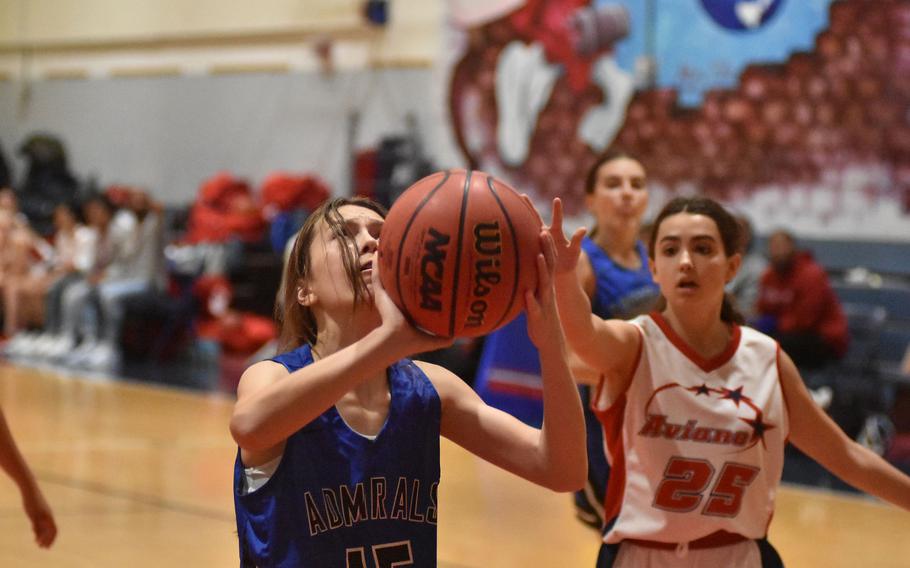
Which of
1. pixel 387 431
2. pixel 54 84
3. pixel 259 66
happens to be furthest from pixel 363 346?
pixel 54 84

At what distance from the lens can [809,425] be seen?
298 centimetres

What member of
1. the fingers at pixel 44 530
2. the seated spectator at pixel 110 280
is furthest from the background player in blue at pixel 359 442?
the seated spectator at pixel 110 280

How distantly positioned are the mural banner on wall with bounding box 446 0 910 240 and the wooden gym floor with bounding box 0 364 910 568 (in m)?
3.51

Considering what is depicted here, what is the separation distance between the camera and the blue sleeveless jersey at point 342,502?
2.22 meters

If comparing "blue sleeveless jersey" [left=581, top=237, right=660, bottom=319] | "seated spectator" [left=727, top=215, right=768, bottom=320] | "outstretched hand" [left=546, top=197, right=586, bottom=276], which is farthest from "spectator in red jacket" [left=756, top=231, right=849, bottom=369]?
"outstretched hand" [left=546, top=197, right=586, bottom=276]

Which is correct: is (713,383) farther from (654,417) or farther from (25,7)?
(25,7)

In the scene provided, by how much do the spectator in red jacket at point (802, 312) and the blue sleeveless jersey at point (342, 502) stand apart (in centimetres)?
624

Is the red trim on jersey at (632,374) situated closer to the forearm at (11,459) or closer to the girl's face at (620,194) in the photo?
the girl's face at (620,194)

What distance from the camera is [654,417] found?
2.96 m

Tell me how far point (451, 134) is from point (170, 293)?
11.3 ft

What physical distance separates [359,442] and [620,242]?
82.2 inches

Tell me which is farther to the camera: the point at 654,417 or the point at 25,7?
the point at 25,7

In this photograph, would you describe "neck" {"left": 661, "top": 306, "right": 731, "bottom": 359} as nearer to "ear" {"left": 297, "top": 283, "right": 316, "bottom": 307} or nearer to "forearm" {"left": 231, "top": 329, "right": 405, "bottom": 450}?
"ear" {"left": 297, "top": 283, "right": 316, "bottom": 307}

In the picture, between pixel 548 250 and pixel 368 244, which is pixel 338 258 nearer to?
pixel 368 244
